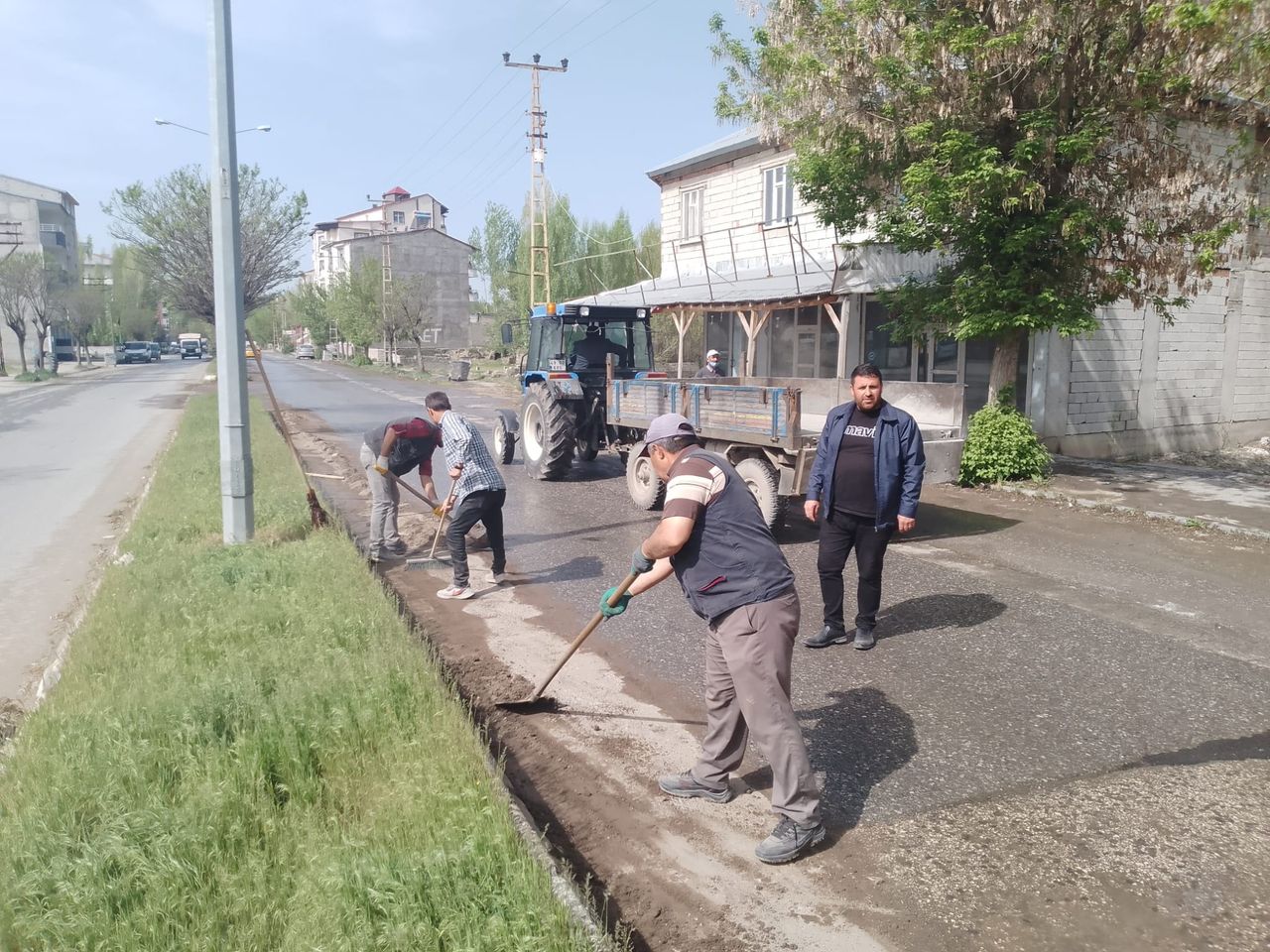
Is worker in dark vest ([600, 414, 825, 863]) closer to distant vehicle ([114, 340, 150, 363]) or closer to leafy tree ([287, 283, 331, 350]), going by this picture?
leafy tree ([287, 283, 331, 350])

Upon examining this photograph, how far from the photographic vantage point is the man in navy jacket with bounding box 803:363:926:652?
19.8ft

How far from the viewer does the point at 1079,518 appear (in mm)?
10711

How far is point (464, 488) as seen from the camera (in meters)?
7.22

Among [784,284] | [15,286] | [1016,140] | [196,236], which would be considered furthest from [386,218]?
[1016,140]

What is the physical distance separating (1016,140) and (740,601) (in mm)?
10038

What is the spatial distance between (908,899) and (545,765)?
1779mm

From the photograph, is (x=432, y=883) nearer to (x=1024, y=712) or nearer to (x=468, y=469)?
(x=1024, y=712)

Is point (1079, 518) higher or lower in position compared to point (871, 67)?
lower

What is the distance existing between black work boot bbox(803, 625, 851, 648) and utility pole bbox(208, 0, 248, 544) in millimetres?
4995

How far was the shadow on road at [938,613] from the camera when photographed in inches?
259

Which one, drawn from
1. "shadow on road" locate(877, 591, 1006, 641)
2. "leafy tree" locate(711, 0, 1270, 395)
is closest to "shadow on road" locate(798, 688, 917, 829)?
"shadow on road" locate(877, 591, 1006, 641)

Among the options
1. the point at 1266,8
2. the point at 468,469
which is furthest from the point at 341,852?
the point at 1266,8

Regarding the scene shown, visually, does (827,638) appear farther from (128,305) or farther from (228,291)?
(128,305)

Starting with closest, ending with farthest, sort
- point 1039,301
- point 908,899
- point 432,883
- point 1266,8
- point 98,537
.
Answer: point 432,883
point 908,899
point 1266,8
point 98,537
point 1039,301
